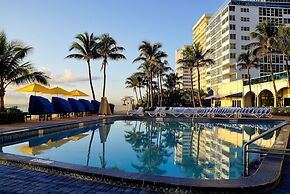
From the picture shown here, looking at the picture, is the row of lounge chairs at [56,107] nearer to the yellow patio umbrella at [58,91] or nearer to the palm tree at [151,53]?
the yellow patio umbrella at [58,91]

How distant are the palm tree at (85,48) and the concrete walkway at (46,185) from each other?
23.9m

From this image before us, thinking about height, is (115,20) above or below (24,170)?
above

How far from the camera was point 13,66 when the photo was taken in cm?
1709

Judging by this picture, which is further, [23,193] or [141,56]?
[141,56]

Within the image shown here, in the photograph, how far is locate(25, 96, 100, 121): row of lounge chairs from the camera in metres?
17.3

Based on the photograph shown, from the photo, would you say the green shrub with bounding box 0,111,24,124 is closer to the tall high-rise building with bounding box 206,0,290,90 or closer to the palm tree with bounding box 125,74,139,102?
the palm tree with bounding box 125,74,139,102

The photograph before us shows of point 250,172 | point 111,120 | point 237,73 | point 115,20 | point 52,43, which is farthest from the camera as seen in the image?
point 237,73

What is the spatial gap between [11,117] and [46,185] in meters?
12.1

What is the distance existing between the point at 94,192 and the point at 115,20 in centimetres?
1745

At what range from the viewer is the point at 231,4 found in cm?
5938

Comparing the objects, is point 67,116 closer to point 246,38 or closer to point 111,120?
point 111,120

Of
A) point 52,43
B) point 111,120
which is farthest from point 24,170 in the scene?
point 111,120

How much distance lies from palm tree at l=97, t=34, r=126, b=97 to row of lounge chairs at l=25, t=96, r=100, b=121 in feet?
19.0

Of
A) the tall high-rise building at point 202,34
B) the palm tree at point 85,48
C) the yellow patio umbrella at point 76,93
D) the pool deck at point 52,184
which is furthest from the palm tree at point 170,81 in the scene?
the pool deck at point 52,184
